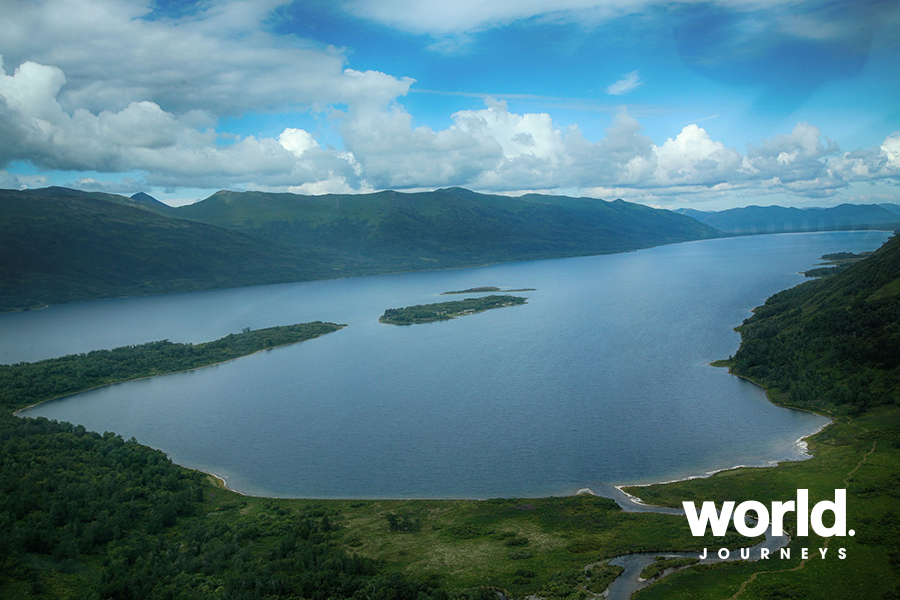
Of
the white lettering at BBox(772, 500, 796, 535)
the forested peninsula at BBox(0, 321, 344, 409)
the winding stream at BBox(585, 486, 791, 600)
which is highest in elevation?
the forested peninsula at BBox(0, 321, 344, 409)

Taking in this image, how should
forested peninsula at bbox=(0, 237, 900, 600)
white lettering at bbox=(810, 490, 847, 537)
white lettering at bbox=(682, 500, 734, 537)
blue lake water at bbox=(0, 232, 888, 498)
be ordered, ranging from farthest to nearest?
blue lake water at bbox=(0, 232, 888, 498) → white lettering at bbox=(682, 500, 734, 537) → white lettering at bbox=(810, 490, 847, 537) → forested peninsula at bbox=(0, 237, 900, 600)

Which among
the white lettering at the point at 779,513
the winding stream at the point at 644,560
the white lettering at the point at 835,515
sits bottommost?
the winding stream at the point at 644,560

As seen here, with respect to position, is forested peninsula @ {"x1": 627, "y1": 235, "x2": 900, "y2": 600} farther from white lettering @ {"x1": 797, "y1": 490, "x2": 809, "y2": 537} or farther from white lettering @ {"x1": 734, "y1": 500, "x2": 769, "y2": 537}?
white lettering @ {"x1": 734, "y1": 500, "x2": 769, "y2": 537}

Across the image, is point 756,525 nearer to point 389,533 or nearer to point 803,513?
point 803,513

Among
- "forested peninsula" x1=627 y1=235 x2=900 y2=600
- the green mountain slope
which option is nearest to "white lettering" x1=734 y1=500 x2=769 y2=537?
"forested peninsula" x1=627 y1=235 x2=900 y2=600

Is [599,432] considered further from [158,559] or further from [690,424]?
[158,559]

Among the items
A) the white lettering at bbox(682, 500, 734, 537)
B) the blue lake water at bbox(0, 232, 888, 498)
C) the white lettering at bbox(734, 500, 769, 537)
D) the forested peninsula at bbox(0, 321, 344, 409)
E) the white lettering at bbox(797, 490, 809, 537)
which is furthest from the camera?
the forested peninsula at bbox(0, 321, 344, 409)

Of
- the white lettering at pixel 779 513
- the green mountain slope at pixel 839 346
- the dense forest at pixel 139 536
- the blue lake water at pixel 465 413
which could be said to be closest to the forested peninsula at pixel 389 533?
the dense forest at pixel 139 536

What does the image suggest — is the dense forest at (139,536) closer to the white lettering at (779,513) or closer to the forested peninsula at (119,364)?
the white lettering at (779,513)
